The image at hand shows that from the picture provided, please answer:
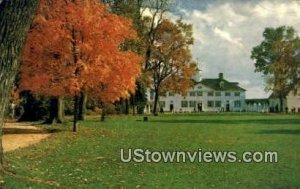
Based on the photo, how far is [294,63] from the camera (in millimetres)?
73188

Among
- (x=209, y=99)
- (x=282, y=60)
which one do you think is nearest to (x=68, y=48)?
(x=282, y=60)

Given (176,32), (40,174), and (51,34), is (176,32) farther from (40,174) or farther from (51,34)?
A: (40,174)

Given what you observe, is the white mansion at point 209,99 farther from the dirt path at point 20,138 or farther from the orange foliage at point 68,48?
the dirt path at point 20,138

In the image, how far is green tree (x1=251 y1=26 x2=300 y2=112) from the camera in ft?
243

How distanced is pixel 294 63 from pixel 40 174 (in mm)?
63088

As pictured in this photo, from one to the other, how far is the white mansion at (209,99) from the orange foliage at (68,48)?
6213cm

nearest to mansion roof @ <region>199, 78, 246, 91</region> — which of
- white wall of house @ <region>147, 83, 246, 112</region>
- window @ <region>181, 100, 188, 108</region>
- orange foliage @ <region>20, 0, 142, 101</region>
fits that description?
white wall of house @ <region>147, 83, 246, 112</region>

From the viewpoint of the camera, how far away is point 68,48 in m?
26.9

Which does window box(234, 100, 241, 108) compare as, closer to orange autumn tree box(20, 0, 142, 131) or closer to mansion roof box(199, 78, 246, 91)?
mansion roof box(199, 78, 246, 91)

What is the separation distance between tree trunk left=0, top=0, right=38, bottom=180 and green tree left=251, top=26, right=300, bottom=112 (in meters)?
65.3

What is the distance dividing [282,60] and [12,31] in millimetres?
67166

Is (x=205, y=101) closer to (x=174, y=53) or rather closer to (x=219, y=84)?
(x=219, y=84)

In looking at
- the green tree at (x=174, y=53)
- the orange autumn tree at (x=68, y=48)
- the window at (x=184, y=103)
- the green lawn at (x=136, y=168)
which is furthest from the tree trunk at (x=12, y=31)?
the window at (x=184, y=103)

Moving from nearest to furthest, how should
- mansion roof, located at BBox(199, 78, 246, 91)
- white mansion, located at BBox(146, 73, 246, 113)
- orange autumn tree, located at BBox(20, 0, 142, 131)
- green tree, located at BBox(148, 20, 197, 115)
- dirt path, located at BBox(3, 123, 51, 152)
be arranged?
dirt path, located at BBox(3, 123, 51, 152)
orange autumn tree, located at BBox(20, 0, 142, 131)
green tree, located at BBox(148, 20, 197, 115)
white mansion, located at BBox(146, 73, 246, 113)
mansion roof, located at BBox(199, 78, 246, 91)
